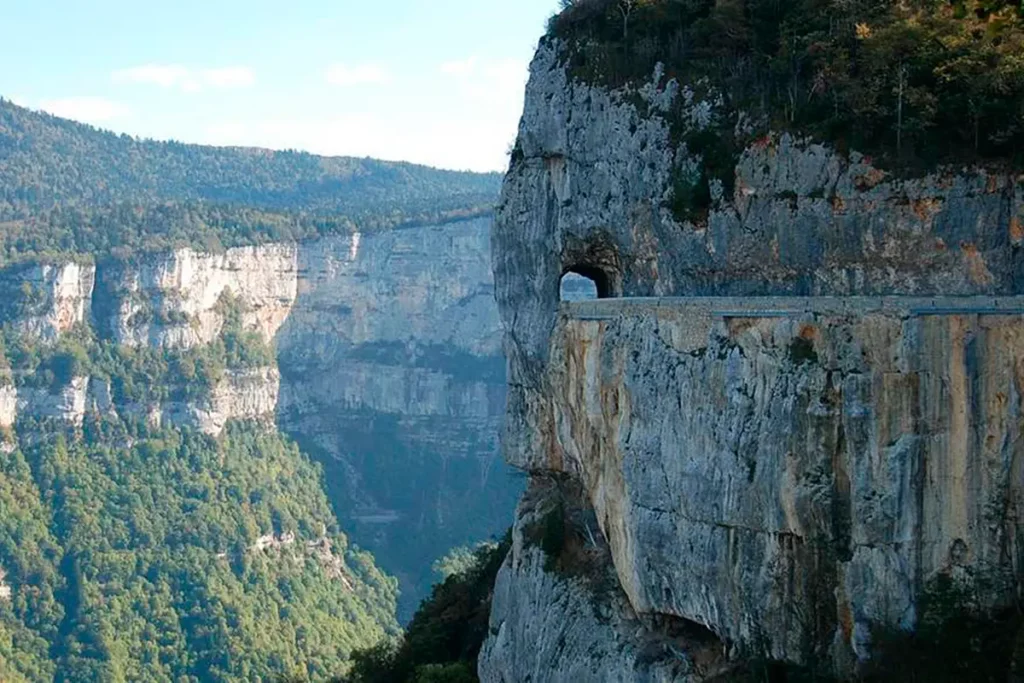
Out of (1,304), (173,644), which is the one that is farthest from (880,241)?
(1,304)

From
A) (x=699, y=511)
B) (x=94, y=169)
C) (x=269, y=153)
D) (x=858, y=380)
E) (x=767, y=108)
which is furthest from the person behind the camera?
(x=269, y=153)

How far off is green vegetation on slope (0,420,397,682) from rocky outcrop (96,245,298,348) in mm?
7844

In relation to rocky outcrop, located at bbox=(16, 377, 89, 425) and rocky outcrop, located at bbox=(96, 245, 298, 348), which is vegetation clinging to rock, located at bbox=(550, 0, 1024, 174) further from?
rocky outcrop, located at bbox=(96, 245, 298, 348)

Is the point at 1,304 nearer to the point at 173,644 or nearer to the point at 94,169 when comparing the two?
the point at 173,644

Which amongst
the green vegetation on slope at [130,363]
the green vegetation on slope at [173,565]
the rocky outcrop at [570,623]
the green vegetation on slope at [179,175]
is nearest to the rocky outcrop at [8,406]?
the green vegetation on slope at [130,363]

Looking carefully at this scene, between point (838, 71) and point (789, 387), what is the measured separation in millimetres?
6313

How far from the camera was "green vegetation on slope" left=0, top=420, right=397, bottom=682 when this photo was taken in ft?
279

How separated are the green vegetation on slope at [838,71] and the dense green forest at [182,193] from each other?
88.0 meters

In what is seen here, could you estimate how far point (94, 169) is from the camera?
558 feet

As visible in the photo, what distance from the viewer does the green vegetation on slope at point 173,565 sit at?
8519 cm

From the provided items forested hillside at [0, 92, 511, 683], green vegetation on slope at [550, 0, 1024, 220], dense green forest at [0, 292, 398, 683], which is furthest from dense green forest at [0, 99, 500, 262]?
green vegetation on slope at [550, 0, 1024, 220]

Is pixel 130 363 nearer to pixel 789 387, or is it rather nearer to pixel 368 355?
pixel 368 355

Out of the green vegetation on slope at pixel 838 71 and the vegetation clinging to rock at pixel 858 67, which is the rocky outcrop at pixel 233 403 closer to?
the green vegetation on slope at pixel 838 71

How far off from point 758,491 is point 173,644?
232 feet
